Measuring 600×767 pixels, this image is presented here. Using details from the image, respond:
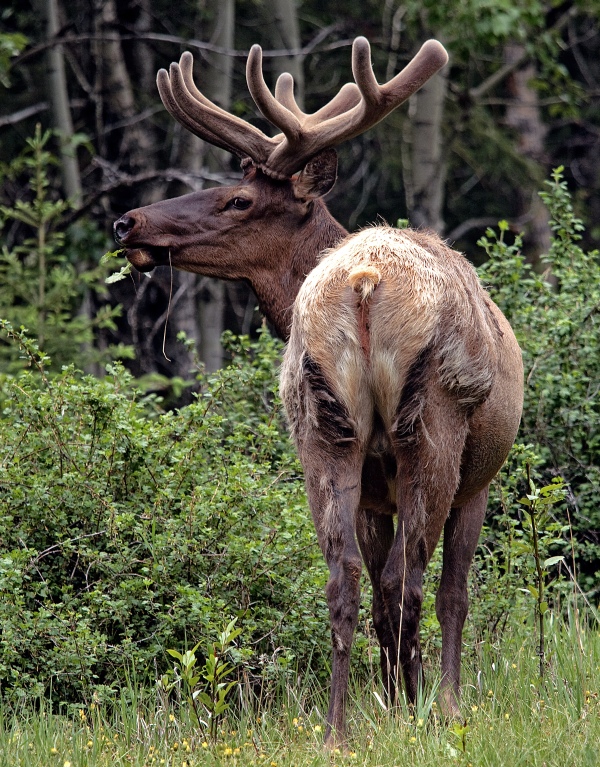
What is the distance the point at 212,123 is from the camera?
21.1 feet

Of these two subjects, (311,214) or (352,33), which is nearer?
(311,214)

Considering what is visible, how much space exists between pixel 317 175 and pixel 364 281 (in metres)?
2.02

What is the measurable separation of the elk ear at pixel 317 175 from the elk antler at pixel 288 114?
0.05 m

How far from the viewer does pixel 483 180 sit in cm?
2055

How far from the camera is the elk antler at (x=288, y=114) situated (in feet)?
19.7

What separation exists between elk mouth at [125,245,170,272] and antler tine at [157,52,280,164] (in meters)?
0.75

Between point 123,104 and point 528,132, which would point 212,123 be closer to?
point 123,104

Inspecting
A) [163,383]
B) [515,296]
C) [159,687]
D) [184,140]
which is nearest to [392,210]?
[184,140]

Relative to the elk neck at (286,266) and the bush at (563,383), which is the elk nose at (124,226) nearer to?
the elk neck at (286,266)

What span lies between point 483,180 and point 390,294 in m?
16.7

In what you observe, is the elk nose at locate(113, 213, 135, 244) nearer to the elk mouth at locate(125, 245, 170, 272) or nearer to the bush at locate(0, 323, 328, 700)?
the elk mouth at locate(125, 245, 170, 272)

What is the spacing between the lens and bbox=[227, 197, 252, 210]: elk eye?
6.25 metres

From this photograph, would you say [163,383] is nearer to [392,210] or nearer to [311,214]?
[311,214]

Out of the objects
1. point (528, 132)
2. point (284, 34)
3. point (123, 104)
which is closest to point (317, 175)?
point (284, 34)
